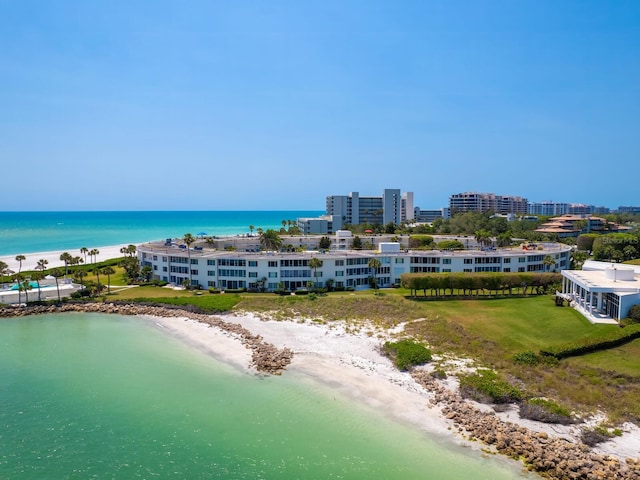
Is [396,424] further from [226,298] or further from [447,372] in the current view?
[226,298]

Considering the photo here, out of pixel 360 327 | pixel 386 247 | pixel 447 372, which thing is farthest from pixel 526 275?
pixel 447 372

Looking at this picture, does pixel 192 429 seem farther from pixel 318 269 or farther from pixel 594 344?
pixel 318 269

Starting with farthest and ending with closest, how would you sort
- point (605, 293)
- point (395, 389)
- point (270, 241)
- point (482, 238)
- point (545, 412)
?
point (482, 238) → point (270, 241) → point (605, 293) → point (395, 389) → point (545, 412)

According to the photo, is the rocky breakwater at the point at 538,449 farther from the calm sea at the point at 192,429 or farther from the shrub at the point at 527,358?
the shrub at the point at 527,358

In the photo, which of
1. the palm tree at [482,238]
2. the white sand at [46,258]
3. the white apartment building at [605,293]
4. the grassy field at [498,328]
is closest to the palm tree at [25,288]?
the grassy field at [498,328]

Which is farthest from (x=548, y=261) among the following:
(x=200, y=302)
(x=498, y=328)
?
(x=200, y=302)

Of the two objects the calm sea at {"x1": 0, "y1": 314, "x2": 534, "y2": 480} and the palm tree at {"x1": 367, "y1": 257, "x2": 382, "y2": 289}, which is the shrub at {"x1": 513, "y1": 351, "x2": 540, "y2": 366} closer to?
the calm sea at {"x1": 0, "y1": 314, "x2": 534, "y2": 480}
